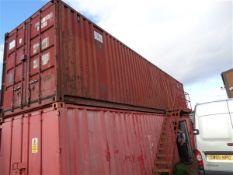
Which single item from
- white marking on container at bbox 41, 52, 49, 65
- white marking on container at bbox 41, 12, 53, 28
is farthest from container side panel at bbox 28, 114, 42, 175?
white marking on container at bbox 41, 12, 53, 28

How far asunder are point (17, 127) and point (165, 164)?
18.2 ft

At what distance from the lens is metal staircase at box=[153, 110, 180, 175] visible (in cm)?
853

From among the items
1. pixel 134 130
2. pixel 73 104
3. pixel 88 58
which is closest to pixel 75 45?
pixel 88 58

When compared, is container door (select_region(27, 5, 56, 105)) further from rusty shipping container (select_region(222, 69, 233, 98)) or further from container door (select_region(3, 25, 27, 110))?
rusty shipping container (select_region(222, 69, 233, 98))

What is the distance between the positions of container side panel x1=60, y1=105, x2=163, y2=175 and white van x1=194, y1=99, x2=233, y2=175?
2267mm

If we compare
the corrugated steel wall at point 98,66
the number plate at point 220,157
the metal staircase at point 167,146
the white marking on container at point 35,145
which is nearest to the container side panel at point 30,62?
the corrugated steel wall at point 98,66

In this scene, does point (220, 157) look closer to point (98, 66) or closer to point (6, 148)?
point (98, 66)

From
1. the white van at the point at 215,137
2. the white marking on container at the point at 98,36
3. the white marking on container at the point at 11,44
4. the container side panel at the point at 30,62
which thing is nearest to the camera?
the white van at the point at 215,137

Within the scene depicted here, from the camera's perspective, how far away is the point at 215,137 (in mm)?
5535

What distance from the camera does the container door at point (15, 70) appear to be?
6.80 metres

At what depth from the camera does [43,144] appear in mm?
5402

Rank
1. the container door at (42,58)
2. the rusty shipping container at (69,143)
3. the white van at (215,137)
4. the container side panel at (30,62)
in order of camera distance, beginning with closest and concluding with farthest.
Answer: the rusty shipping container at (69,143) < the white van at (215,137) < the container door at (42,58) < the container side panel at (30,62)

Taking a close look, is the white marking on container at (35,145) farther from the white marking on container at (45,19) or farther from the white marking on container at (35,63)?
the white marking on container at (45,19)

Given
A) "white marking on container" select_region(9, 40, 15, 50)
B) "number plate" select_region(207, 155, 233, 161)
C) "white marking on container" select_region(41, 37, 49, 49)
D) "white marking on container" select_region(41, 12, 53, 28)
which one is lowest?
"number plate" select_region(207, 155, 233, 161)
